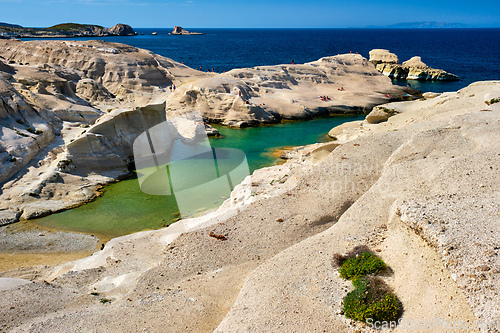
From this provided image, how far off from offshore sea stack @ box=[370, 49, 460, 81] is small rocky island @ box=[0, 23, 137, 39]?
127m

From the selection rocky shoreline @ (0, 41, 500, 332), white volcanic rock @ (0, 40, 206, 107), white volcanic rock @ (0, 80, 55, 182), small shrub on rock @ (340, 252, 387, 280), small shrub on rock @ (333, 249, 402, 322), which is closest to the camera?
small shrub on rock @ (333, 249, 402, 322)

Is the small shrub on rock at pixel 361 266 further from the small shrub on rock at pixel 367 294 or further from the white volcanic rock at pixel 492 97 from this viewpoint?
the white volcanic rock at pixel 492 97

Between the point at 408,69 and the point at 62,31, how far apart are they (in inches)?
5909

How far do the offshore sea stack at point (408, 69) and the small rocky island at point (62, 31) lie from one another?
127m

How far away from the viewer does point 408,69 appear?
68.4 metres

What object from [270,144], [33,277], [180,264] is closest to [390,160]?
[180,264]

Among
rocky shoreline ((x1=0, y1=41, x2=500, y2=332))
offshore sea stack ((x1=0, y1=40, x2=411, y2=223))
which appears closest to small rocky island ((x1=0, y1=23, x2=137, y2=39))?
offshore sea stack ((x1=0, y1=40, x2=411, y2=223))

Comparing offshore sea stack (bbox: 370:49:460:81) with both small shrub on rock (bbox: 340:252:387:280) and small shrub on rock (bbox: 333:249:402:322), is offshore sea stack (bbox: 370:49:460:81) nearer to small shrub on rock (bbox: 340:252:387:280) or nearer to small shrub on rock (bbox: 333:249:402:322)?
small shrub on rock (bbox: 340:252:387:280)

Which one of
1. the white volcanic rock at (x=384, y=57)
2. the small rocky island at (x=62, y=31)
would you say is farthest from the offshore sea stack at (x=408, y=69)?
the small rocky island at (x=62, y=31)

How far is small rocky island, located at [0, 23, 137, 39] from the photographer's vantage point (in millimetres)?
143750

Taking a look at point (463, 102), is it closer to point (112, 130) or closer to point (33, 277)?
point (112, 130)

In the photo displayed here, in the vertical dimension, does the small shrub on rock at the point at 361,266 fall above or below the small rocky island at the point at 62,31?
below

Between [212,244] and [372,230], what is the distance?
5.28 metres

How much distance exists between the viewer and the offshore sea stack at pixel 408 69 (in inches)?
2557
